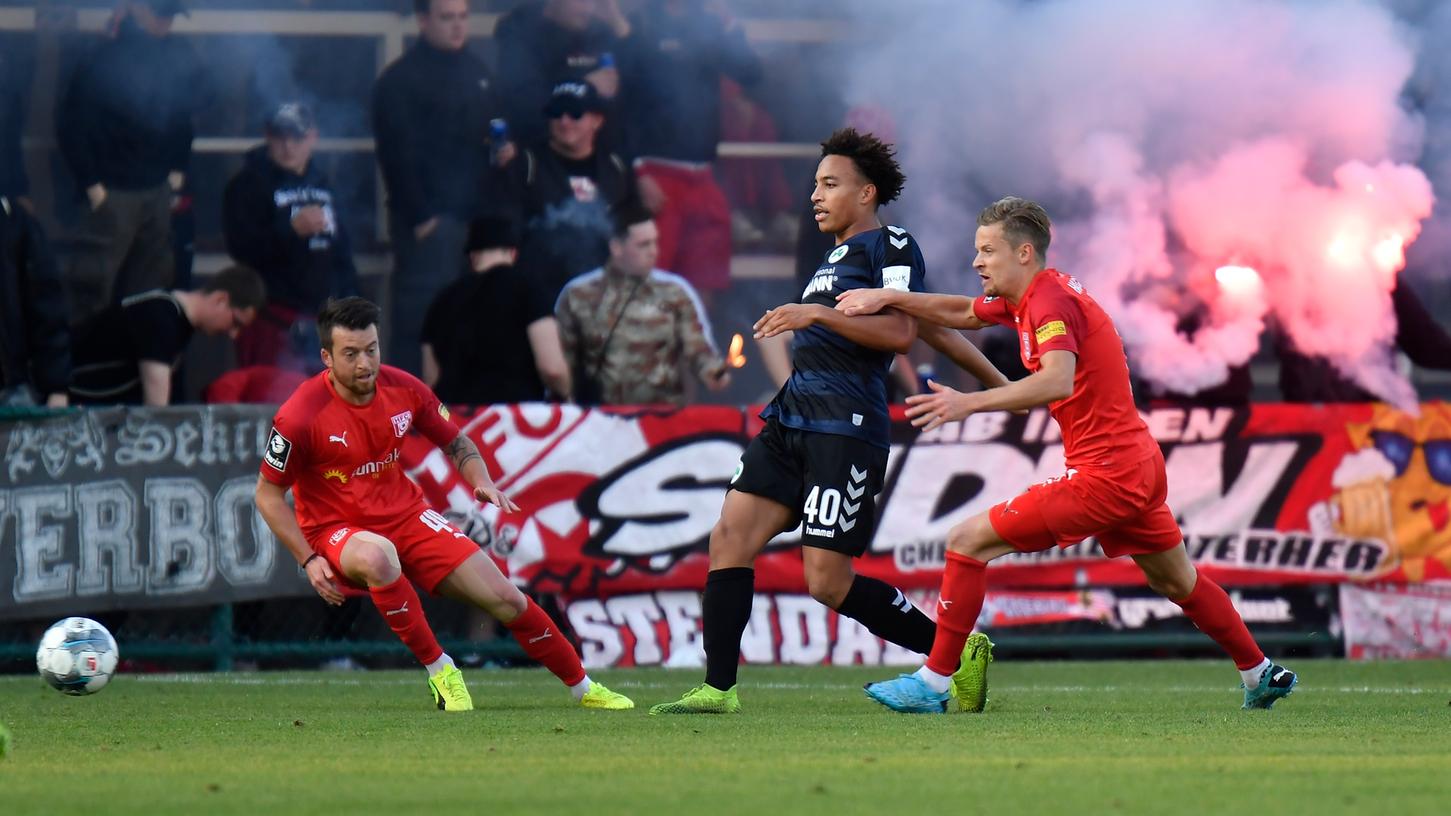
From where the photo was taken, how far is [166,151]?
39.8 feet

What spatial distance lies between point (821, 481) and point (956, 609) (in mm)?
672

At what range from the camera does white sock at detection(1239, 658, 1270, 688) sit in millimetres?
7812

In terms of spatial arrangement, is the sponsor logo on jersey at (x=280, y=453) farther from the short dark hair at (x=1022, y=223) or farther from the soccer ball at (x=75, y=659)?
the short dark hair at (x=1022, y=223)

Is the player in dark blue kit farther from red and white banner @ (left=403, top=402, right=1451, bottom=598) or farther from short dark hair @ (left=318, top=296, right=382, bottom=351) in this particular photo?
red and white banner @ (left=403, top=402, right=1451, bottom=598)

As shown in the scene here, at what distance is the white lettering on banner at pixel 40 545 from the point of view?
10.6 meters

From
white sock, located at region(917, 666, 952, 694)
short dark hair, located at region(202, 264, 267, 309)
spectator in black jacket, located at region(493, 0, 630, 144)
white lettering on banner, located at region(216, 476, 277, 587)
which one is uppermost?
spectator in black jacket, located at region(493, 0, 630, 144)

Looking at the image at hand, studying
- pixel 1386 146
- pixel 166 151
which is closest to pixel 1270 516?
pixel 1386 146

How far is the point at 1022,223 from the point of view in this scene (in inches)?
298

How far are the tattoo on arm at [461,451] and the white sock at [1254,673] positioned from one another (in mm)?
3124

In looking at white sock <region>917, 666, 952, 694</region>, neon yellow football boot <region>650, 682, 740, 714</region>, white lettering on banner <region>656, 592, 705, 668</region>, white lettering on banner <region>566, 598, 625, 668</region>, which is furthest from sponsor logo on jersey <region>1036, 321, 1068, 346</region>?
white lettering on banner <region>566, 598, 625, 668</region>

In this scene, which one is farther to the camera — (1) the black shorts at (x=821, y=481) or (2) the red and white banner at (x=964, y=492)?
(2) the red and white banner at (x=964, y=492)

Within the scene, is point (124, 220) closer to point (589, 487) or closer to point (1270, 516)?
point (589, 487)

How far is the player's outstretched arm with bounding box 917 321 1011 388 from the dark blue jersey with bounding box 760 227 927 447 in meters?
0.16

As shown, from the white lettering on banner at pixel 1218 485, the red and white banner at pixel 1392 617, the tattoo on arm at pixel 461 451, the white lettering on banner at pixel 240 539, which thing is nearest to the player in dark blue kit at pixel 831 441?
the tattoo on arm at pixel 461 451
